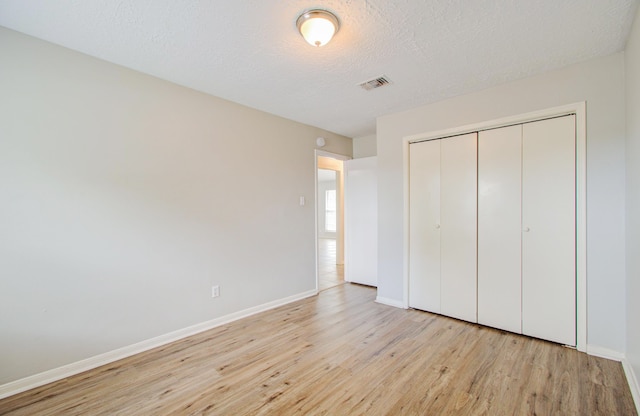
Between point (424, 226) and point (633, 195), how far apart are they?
1704 millimetres

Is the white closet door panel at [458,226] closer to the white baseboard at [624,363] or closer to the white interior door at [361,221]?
the white baseboard at [624,363]

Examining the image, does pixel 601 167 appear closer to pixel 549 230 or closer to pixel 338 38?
pixel 549 230

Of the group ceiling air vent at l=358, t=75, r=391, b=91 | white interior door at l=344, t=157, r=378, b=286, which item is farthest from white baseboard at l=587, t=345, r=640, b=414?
ceiling air vent at l=358, t=75, r=391, b=91

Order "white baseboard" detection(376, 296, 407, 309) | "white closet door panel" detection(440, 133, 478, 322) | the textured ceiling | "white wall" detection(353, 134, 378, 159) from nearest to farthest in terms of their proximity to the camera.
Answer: the textured ceiling → "white closet door panel" detection(440, 133, 478, 322) → "white baseboard" detection(376, 296, 407, 309) → "white wall" detection(353, 134, 378, 159)

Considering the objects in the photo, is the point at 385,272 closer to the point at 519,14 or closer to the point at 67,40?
the point at 519,14

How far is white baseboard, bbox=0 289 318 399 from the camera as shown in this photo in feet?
6.19

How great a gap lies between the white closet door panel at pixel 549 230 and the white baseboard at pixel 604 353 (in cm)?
12

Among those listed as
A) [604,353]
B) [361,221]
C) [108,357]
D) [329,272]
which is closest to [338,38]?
[361,221]

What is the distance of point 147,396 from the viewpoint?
186 cm

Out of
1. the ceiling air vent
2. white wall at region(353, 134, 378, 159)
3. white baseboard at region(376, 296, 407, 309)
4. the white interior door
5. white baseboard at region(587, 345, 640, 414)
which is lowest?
white baseboard at region(376, 296, 407, 309)

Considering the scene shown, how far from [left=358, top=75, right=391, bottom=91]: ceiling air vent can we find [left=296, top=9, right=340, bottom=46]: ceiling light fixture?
0.86 meters

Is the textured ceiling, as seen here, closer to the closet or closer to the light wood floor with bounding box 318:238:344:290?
the closet

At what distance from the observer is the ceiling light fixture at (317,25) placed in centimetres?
171

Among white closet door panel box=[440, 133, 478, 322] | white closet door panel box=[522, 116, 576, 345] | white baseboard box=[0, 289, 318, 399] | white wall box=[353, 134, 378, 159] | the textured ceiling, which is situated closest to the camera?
the textured ceiling
